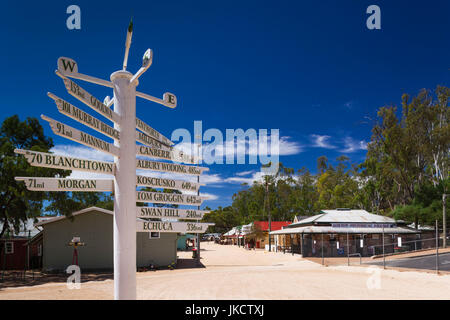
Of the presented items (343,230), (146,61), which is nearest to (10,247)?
(343,230)

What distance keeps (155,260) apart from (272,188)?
56172mm

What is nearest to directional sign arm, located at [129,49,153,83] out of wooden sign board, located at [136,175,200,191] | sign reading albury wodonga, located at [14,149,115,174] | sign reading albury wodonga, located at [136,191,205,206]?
sign reading albury wodonga, located at [14,149,115,174]

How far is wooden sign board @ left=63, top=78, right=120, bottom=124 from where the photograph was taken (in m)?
4.04

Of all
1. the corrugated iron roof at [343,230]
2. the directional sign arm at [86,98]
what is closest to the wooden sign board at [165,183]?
the directional sign arm at [86,98]

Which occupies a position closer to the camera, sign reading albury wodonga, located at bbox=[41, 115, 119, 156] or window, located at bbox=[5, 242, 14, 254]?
sign reading albury wodonga, located at bbox=[41, 115, 119, 156]

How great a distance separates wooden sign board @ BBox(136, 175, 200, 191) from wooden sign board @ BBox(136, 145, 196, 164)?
32 centimetres

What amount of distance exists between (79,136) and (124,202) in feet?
3.01

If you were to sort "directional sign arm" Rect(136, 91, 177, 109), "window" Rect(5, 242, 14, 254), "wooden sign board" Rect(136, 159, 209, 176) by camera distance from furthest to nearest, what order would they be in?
"window" Rect(5, 242, 14, 254), "directional sign arm" Rect(136, 91, 177, 109), "wooden sign board" Rect(136, 159, 209, 176)

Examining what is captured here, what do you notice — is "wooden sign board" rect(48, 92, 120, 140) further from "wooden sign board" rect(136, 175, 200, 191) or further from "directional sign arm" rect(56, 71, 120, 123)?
"wooden sign board" rect(136, 175, 200, 191)

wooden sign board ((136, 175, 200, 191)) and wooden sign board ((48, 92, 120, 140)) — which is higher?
wooden sign board ((48, 92, 120, 140))

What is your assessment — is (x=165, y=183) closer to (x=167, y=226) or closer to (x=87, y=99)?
(x=167, y=226)

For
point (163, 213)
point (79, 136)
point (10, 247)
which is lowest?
point (10, 247)

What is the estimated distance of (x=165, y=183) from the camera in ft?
16.3
